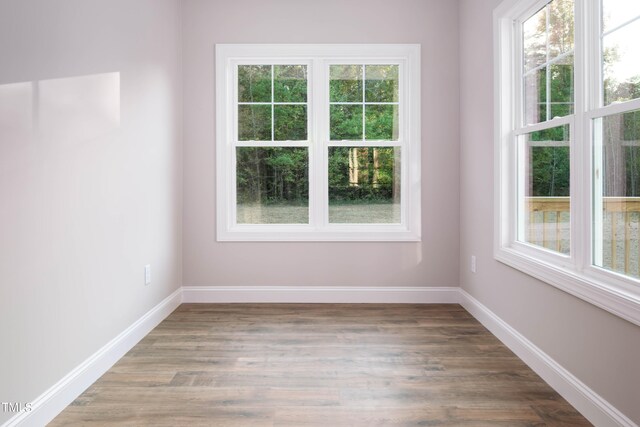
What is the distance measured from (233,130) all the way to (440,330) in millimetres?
2427

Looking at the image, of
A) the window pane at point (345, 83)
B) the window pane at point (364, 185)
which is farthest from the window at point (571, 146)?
the window pane at point (345, 83)

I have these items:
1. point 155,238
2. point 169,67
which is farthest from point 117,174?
point 169,67

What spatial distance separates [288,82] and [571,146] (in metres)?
2.48

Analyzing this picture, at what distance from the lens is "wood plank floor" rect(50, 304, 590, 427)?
6.77 feet

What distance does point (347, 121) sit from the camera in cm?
405

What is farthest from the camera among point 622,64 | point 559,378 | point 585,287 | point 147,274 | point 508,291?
point 147,274

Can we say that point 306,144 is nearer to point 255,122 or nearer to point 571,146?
point 255,122

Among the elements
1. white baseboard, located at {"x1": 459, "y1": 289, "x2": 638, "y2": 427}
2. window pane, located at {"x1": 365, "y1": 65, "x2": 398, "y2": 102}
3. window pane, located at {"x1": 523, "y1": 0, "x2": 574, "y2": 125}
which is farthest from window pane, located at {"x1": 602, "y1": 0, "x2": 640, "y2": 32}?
window pane, located at {"x1": 365, "y1": 65, "x2": 398, "y2": 102}

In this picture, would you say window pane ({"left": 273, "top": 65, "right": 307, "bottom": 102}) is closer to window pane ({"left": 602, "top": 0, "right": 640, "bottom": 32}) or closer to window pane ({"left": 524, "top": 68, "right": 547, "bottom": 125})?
window pane ({"left": 524, "top": 68, "right": 547, "bottom": 125})

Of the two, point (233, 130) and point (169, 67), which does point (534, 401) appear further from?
point (169, 67)

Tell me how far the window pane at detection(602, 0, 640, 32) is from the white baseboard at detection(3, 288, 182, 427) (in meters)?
3.04

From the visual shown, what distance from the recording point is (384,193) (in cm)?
409

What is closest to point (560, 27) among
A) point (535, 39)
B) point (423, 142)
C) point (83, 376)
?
point (535, 39)

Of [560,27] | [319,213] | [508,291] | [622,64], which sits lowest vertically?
[508,291]
